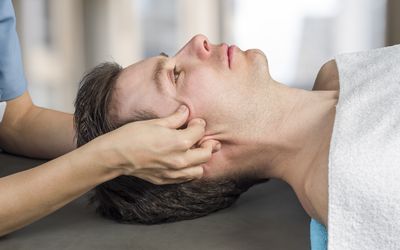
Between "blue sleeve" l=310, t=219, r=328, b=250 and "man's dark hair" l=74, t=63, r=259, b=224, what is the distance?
27 centimetres

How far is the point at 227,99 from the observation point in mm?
1448

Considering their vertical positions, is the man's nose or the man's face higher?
the man's nose

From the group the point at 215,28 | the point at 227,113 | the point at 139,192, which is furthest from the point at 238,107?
the point at 215,28

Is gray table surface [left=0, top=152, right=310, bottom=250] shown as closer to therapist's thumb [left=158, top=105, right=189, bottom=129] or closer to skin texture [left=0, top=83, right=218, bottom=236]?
skin texture [left=0, top=83, right=218, bottom=236]

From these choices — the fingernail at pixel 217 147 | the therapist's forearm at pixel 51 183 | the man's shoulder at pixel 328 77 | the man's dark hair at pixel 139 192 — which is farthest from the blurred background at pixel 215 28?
the therapist's forearm at pixel 51 183

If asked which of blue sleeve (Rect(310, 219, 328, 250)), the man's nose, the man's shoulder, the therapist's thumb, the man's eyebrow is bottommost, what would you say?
blue sleeve (Rect(310, 219, 328, 250))

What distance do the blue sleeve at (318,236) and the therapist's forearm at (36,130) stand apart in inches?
29.1

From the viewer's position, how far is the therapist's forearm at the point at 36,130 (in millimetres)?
1783

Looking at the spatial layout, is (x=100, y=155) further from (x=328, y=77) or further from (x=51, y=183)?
(x=328, y=77)

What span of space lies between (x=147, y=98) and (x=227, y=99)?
0.17 meters

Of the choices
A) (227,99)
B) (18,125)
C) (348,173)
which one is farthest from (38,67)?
(348,173)

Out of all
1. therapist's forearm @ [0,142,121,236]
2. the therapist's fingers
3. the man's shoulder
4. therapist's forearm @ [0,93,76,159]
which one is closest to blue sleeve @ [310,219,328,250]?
the therapist's fingers

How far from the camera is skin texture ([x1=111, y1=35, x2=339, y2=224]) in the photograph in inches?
57.0

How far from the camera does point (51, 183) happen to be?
1.30 metres
